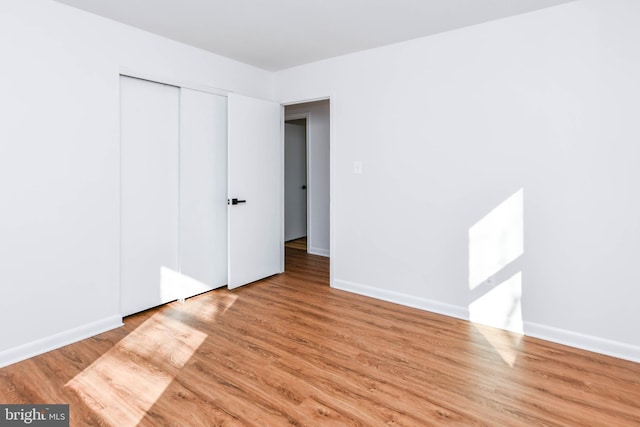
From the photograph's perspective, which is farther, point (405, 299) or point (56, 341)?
point (405, 299)

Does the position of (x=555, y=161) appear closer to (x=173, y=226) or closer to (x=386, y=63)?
(x=386, y=63)

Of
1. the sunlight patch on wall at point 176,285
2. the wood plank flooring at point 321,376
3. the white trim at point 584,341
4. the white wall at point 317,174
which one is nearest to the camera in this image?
the wood plank flooring at point 321,376

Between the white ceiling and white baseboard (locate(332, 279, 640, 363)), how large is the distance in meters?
2.38

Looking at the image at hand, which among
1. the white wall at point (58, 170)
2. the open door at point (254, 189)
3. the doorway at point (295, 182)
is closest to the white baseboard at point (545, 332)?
the open door at point (254, 189)

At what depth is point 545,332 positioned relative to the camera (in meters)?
2.84

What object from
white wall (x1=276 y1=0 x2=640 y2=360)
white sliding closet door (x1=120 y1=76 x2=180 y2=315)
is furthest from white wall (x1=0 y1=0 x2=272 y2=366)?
white wall (x1=276 y1=0 x2=640 y2=360)

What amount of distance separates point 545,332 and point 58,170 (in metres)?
3.80

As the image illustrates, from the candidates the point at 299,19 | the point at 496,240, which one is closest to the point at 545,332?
the point at 496,240

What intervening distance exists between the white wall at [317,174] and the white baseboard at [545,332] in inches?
83.1

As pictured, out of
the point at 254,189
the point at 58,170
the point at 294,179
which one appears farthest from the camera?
the point at 294,179

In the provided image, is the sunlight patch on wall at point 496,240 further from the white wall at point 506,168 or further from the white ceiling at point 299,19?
the white ceiling at point 299,19

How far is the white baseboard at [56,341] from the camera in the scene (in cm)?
243

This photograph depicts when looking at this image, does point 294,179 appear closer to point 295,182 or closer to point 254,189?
point 295,182

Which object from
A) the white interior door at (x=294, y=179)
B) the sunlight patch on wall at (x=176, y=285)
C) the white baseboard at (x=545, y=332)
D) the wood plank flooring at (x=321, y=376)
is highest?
the white interior door at (x=294, y=179)
